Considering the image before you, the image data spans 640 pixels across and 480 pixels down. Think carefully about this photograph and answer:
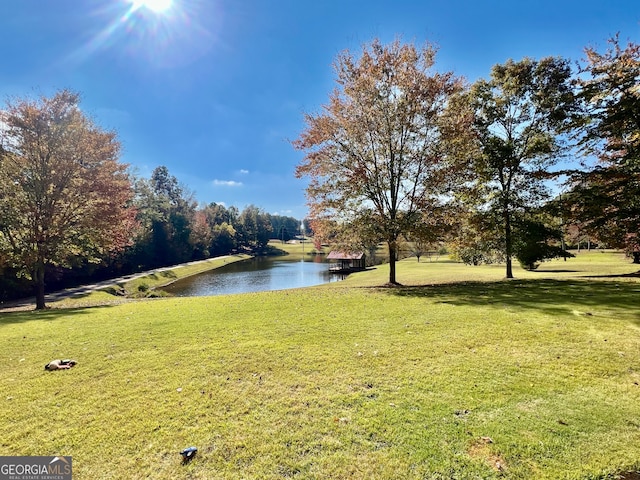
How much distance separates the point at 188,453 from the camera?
2682 mm

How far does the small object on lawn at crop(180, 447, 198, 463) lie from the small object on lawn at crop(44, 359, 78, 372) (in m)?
3.37

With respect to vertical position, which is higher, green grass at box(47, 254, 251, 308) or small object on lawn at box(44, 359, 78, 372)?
small object on lawn at box(44, 359, 78, 372)

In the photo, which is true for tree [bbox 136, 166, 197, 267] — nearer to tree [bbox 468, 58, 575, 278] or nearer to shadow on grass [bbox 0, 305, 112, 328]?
shadow on grass [bbox 0, 305, 112, 328]

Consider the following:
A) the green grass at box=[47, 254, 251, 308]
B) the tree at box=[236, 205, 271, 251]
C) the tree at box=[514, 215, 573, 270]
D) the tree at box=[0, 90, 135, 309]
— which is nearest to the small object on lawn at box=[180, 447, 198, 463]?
the green grass at box=[47, 254, 251, 308]

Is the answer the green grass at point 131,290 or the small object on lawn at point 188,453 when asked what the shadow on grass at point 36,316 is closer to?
the green grass at point 131,290

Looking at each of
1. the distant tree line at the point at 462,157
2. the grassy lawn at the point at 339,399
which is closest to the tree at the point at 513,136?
the distant tree line at the point at 462,157

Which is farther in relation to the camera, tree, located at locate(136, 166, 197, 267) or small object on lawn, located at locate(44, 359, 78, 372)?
tree, located at locate(136, 166, 197, 267)

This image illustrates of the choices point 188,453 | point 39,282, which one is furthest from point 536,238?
point 39,282

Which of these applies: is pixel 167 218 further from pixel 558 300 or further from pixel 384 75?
pixel 558 300

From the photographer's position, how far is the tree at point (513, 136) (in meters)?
14.1

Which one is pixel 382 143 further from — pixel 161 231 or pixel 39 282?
pixel 161 231

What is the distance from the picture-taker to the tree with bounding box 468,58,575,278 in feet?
46.4

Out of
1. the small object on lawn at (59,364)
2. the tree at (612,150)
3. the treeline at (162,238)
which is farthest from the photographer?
the treeline at (162,238)

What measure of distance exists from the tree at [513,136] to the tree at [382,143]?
8.85 ft
